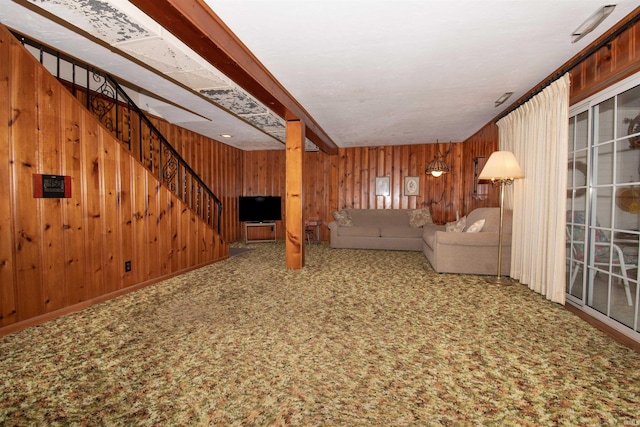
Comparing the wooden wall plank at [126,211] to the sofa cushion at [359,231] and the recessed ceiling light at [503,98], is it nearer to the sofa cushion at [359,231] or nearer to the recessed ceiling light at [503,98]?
the sofa cushion at [359,231]

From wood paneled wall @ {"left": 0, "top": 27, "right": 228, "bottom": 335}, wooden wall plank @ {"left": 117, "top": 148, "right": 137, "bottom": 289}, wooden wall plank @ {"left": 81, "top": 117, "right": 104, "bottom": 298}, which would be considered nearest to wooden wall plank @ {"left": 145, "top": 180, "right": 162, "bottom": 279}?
wood paneled wall @ {"left": 0, "top": 27, "right": 228, "bottom": 335}

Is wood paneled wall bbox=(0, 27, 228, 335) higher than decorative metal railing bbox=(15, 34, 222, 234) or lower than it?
lower

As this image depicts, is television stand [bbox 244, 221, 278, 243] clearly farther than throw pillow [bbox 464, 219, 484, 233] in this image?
Yes

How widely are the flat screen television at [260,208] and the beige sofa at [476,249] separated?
4598 mm

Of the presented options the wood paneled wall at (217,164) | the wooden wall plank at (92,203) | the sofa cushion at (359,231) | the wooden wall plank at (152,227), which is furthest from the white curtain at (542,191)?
the wood paneled wall at (217,164)

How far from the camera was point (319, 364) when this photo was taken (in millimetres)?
1900

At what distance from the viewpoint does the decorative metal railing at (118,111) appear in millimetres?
3504

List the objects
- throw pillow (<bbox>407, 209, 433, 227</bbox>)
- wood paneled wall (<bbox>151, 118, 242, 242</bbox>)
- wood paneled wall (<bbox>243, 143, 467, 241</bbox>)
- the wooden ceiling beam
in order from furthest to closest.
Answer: wood paneled wall (<bbox>243, 143, 467, 241</bbox>), throw pillow (<bbox>407, 209, 433, 227</bbox>), wood paneled wall (<bbox>151, 118, 242, 242</bbox>), the wooden ceiling beam

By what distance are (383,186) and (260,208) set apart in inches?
129

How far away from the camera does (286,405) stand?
59.6 inches

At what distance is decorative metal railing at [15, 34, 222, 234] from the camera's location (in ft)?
11.5

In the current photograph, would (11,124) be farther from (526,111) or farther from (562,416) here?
(526,111)

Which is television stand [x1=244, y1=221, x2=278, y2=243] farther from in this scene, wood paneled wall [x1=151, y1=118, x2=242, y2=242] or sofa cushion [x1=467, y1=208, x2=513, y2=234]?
sofa cushion [x1=467, y1=208, x2=513, y2=234]

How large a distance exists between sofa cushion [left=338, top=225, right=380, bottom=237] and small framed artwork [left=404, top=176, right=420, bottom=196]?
5.22 feet
